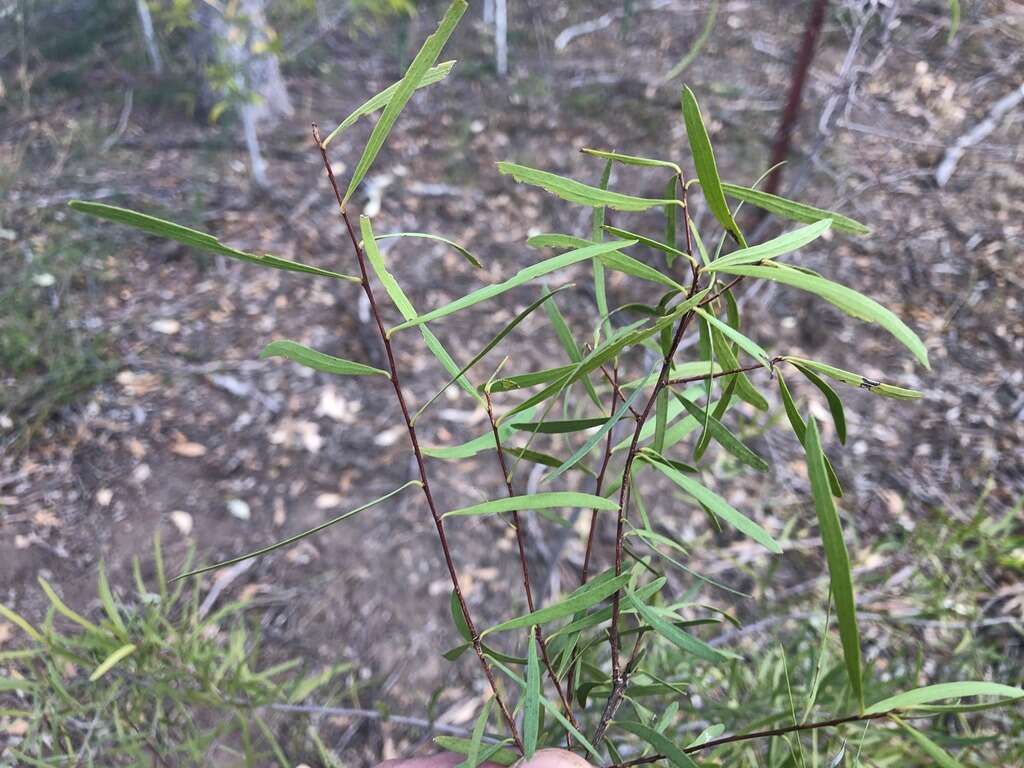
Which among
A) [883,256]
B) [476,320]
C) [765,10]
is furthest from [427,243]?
[765,10]

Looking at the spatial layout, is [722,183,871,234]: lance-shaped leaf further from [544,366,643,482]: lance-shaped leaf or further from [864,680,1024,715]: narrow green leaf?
[864,680,1024,715]: narrow green leaf

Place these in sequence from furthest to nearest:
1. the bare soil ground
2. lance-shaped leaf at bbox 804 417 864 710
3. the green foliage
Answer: the bare soil ground → the green foliage → lance-shaped leaf at bbox 804 417 864 710

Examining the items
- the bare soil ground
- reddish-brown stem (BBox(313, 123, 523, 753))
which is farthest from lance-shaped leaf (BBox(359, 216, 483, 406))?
the bare soil ground

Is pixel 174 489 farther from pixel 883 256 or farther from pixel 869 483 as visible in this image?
pixel 883 256

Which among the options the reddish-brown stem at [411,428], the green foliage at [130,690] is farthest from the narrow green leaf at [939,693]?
the green foliage at [130,690]

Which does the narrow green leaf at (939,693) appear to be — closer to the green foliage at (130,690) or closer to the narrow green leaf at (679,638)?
the narrow green leaf at (679,638)

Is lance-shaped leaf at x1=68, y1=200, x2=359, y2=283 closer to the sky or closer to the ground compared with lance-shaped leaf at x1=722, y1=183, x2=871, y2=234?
closer to the ground

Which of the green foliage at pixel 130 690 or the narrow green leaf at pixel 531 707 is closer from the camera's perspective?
the narrow green leaf at pixel 531 707
